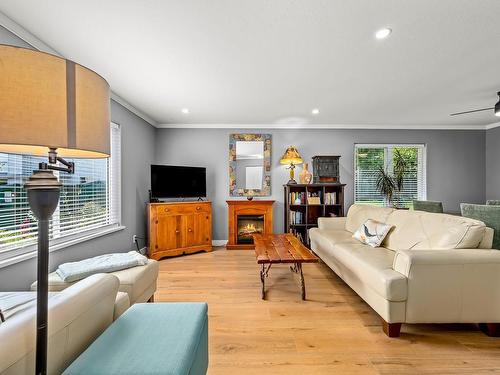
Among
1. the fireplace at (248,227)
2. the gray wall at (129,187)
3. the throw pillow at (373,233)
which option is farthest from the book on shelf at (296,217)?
the gray wall at (129,187)

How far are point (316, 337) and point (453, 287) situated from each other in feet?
3.60

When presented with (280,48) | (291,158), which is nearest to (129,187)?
(291,158)

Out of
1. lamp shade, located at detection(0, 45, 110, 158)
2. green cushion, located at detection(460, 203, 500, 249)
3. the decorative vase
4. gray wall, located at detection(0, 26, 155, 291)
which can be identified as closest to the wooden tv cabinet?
gray wall, located at detection(0, 26, 155, 291)

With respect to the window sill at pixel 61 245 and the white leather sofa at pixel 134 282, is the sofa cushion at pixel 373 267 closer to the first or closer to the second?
the white leather sofa at pixel 134 282

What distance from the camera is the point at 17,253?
1.85 m

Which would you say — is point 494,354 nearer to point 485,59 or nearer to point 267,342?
point 267,342

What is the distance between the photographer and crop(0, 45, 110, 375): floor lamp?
559mm

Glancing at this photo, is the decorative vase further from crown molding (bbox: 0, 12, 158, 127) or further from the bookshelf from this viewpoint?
crown molding (bbox: 0, 12, 158, 127)

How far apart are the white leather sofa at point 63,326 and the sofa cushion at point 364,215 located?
3041 mm

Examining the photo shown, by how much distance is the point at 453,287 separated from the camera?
69.9 inches

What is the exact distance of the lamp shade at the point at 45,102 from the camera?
1.82ft

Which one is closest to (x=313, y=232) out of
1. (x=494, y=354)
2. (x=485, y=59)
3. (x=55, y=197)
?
(x=494, y=354)

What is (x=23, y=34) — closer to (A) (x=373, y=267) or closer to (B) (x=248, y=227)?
(A) (x=373, y=267)

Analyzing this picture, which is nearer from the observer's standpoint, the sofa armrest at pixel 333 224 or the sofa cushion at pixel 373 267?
the sofa cushion at pixel 373 267
